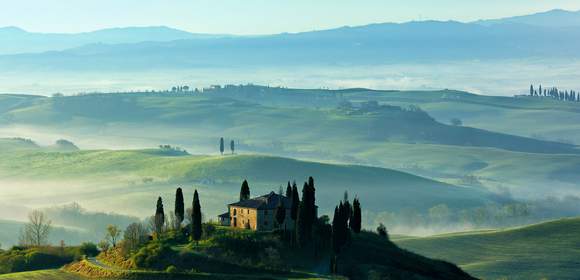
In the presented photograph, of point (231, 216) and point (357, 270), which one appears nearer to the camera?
point (357, 270)

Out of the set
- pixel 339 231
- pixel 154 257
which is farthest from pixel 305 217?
pixel 154 257

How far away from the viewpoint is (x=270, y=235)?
14938 cm

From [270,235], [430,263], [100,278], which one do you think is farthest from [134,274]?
[430,263]

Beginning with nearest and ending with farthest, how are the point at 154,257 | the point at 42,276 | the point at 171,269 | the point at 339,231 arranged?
the point at 171,269 < the point at 42,276 < the point at 154,257 < the point at 339,231

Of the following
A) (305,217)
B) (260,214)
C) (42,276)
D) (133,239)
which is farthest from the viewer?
(260,214)

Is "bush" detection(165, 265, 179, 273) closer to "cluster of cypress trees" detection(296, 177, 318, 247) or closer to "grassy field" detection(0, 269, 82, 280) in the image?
"grassy field" detection(0, 269, 82, 280)

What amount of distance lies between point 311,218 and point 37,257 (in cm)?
3895

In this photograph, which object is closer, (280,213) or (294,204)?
(280,213)

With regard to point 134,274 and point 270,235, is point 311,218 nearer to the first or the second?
point 270,235

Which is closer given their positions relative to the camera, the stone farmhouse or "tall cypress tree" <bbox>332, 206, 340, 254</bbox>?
"tall cypress tree" <bbox>332, 206, 340, 254</bbox>

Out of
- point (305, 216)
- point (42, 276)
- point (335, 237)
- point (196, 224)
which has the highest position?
point (305, 216)

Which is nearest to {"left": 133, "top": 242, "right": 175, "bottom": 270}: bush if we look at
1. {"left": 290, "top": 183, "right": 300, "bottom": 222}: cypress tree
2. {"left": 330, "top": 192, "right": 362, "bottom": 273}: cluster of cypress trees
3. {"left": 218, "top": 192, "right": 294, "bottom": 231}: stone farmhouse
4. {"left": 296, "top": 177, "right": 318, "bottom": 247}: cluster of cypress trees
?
{"left": 218, "top": 192, "right": 294, "bottom": 231}: stone farmhouse

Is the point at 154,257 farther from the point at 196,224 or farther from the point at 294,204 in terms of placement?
the point at 294,204

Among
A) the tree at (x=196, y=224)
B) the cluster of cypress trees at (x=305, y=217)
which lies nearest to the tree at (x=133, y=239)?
the tree at (x=196, y=224)
